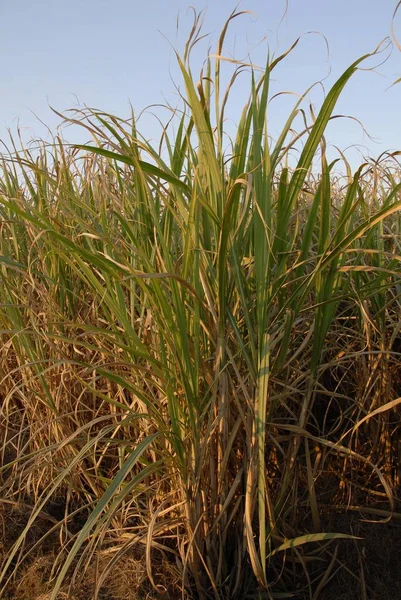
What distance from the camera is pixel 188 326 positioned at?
1.19 metres

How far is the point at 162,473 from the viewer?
134 centimetres

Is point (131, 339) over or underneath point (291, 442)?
over

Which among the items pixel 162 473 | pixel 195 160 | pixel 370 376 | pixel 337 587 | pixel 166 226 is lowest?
pixel 337 587

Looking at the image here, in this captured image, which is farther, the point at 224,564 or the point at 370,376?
the point at 370,376

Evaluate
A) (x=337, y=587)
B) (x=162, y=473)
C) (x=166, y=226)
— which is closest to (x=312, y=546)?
(x=337, y=587)

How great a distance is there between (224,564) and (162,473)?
225mm

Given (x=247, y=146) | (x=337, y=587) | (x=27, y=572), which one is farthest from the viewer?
(x=27, y=572)

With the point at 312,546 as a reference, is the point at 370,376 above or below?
above

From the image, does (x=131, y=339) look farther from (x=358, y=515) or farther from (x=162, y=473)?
(x=358, y=515)

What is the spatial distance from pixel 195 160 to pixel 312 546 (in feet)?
2.77

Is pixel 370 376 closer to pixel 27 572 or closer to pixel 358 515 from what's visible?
pixel 358 515

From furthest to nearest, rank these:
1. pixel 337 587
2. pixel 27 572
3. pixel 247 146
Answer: pixel 27 572, pixel 337 587, pixel 247 146

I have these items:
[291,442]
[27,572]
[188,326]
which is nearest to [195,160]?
[188,326]

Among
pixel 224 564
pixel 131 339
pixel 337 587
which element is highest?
pixel 131 339
